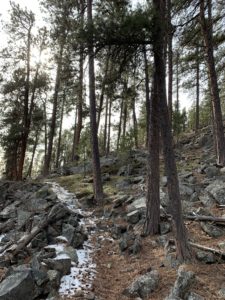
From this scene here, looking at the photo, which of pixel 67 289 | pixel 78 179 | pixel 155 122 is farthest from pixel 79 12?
pixel 67 289

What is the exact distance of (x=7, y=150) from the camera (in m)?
24.0

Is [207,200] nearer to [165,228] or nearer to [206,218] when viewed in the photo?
[206,218]

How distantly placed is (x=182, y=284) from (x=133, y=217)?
4.24 m

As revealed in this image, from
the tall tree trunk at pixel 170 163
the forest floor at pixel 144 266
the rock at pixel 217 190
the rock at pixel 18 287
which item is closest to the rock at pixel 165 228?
the forest floor at pixel 144 266

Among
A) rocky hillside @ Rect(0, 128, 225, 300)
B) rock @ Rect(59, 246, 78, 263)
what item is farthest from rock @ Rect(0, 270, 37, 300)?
rock @ Rect(59, 246, 78, 263)

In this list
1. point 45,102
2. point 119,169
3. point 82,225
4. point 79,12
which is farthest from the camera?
point 45,102

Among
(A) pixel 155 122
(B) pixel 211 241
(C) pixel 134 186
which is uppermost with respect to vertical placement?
(A) pixel 155 122

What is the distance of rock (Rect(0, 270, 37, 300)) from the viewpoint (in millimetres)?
5736

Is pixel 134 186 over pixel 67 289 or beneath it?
over

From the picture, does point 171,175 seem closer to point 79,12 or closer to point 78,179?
point 79,12

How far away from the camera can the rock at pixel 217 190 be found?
9.66 metres

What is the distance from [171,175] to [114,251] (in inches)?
124

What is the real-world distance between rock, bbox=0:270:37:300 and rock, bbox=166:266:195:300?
8.83 ft

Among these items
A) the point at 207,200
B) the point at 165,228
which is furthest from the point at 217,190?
the point at 165,228
